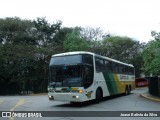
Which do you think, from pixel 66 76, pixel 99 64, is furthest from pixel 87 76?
pixel 99 64

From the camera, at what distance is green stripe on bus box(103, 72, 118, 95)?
20.0 meters

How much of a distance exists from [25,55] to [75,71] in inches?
1106

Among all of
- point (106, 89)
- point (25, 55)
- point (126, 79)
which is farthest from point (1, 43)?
point (106, 89)

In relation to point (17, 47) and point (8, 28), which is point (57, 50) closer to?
point (17, 47)

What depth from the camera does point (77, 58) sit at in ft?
52.6

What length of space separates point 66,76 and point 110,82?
19.7ft

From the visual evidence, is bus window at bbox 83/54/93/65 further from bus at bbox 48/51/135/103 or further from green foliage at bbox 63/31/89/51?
green foliage at bbox 63/31/89/51

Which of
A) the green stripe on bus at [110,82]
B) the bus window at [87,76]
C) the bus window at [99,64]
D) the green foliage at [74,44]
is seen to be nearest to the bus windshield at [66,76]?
the bus window at [87,76]

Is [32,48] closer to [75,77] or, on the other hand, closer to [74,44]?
[74,44]

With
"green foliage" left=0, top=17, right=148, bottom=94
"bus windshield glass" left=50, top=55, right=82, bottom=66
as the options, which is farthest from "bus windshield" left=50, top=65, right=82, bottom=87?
"green foliage" left=0, top=17, right=148, bottom=94

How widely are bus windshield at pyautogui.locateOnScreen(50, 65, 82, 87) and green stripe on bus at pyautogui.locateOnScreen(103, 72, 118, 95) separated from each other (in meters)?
4.31

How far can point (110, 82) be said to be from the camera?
20828 millimetres

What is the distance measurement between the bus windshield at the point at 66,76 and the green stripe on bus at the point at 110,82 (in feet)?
14.1

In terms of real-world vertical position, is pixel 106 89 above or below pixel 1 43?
below
